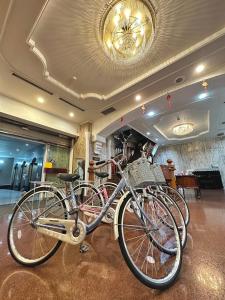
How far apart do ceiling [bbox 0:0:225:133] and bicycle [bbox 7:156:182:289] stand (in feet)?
7.44

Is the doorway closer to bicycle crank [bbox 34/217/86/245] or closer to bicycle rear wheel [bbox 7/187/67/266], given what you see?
bicycle rear wheel [bbox 7/187/67/266]

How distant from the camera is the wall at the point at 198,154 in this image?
826 cm

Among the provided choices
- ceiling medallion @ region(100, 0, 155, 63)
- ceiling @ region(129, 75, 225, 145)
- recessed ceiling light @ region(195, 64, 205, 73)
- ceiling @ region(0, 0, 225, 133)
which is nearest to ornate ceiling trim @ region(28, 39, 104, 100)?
ceiling @ region(0, 0, 225, 133)

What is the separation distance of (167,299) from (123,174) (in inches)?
31.3

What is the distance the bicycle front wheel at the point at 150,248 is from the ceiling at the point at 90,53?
2614 mm

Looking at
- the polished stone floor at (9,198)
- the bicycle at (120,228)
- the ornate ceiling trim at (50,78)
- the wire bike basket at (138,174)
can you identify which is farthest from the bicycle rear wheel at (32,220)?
the polished stone floor at (9,198)

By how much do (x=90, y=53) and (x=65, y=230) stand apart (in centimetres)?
286

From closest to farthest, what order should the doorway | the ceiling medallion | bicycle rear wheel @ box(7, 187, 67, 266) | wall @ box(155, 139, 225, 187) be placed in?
bicycle rear wheel @ box(7, 187, 67, 266) → the ceiling medallion → the doorway → wall @ box(155, 139, 225, 187)

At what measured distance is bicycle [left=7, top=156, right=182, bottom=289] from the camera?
0.96 metres

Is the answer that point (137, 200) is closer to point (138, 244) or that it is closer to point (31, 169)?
point (138, 244)

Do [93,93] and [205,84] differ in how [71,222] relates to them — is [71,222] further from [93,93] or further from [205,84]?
[205,84]

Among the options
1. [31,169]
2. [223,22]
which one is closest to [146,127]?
[223,22]

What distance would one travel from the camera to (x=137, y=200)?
Answer: 1.10 metres

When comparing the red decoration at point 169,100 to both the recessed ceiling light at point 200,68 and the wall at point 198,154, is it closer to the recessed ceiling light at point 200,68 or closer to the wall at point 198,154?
the recessed ceiling light at point 200,68
